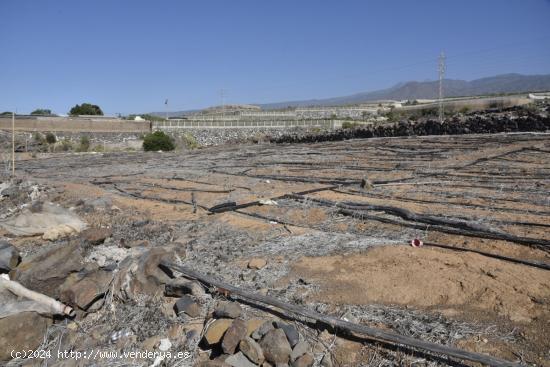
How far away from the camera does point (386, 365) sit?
321cm

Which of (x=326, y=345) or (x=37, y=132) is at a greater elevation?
(x=37, y=132)

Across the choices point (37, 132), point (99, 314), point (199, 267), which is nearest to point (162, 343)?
point (99, 314)

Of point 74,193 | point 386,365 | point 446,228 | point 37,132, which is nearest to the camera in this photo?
point 386,365

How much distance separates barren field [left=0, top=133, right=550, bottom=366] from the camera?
11.8ft

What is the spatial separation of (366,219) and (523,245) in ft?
7.28

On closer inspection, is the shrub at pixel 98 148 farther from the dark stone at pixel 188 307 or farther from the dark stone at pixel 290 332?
the dark stone at pixel 290 332

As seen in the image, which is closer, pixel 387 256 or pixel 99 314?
pixel 99 314

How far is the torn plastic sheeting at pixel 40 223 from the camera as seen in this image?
692cm

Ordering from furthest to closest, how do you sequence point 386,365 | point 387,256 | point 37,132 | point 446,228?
point 37,132 → point 446,228 → point 387,256 → point 386,365

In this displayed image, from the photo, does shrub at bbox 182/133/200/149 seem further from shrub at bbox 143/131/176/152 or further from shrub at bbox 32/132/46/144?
shrub at bbox 32/132/46/144

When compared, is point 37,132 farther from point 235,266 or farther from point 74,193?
point 235,266

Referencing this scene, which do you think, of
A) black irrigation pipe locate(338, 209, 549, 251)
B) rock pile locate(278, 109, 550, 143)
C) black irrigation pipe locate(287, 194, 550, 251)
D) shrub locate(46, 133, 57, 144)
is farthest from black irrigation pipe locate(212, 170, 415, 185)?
shrub locate(46, 133, 57, 144)

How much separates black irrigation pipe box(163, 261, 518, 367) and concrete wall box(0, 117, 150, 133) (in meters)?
36.8

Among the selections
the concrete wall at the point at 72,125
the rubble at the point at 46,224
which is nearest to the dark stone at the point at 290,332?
the rubble at the point at 46,224
